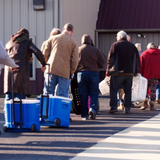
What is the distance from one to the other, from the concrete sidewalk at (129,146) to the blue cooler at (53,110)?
45.4 inches

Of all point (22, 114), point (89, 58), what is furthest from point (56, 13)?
point (22, 114)

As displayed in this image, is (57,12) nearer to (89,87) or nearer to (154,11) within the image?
(154,11)

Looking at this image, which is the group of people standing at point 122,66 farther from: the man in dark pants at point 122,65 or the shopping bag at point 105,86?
the shopping bag at point 105,86

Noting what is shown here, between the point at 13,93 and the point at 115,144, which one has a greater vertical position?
the point at 13,93

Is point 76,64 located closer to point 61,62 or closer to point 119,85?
point 61,62

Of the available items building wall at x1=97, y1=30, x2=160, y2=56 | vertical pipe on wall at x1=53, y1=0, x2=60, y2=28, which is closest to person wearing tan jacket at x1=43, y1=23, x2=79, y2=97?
vertical pipe on wall at x1=53, y1=0, x2=60, y2=28

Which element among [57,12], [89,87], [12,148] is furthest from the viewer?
[57,12]

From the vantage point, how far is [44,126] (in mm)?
9305

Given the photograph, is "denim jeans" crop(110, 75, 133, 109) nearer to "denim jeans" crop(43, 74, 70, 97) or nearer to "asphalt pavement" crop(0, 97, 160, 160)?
"asphalt pavement" crop(0, 97, 160, 160)

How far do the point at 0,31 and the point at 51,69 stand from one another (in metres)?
8.88

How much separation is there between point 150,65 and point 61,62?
3990 millimetres

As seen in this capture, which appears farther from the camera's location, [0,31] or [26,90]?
[0,31]

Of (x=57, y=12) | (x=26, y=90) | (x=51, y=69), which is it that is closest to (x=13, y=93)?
(x=26, y=90)

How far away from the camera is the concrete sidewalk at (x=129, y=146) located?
625 cm
